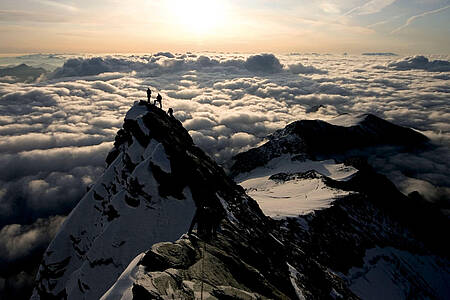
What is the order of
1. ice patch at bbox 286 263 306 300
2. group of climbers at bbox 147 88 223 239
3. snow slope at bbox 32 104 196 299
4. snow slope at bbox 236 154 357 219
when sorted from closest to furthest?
group of climbers at bbox 147 88 223 239
ice patch at bbox 286 263 306 300
snow slope at bbox 32 104 196 299
snow slope at bbox 236 154 357 219

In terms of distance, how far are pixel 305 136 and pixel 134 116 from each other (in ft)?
520

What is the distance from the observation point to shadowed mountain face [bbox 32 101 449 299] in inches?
682

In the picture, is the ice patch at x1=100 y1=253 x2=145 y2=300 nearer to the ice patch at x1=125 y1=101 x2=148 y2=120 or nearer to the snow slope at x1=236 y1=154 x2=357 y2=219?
the snow slope at x1=236 y1=154 x2=357 y2=219

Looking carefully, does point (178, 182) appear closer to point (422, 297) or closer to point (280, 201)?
point (280, 201)

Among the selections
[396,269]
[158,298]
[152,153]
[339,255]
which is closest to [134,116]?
[152,153]

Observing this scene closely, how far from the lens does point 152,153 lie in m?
46.7

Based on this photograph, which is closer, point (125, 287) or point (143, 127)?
point (125, 287)

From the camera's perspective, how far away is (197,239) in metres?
21.6

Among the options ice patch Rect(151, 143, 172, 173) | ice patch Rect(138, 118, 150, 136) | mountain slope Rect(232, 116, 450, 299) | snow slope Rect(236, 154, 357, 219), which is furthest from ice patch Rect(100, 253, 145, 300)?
snow slope Rect(236, 154, 357, 219)

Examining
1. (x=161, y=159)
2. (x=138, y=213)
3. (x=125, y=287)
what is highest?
(x=125, y=287)

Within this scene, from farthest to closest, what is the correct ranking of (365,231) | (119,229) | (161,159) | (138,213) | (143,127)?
(365,231) → (143,127) → (161,159) → (138,213) → (119,229)

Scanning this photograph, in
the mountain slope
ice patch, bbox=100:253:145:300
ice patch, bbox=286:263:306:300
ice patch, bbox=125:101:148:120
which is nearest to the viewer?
ice patch, bbox=100:253:145:300

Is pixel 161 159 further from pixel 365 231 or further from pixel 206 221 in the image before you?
pixel 365 231

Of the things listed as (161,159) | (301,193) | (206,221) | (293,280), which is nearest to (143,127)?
(161,159)
